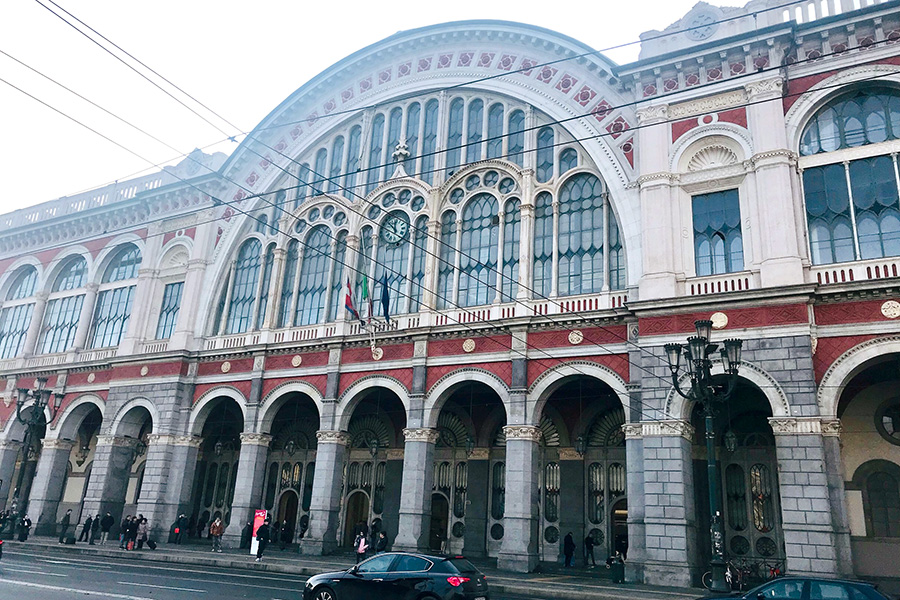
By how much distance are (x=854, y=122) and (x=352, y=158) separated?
21.5m

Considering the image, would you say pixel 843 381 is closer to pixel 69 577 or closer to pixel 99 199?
pixel 69 577

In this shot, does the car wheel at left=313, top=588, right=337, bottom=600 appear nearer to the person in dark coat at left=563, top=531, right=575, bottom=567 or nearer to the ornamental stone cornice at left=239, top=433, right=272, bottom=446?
the person in dark coat at left=563, top=531, right=575, bottom=567

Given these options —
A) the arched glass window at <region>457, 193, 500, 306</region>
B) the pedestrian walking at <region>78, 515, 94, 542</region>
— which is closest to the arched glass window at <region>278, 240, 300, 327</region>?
the arched glass window at <region>457, 193, 500, 306</region>

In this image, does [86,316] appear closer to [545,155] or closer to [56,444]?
[56,444]

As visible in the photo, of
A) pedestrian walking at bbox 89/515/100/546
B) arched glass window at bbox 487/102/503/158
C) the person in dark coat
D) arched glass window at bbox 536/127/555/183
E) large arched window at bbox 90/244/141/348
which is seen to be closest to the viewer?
the person in dark coat

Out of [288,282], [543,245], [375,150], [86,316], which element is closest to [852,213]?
[543,245]

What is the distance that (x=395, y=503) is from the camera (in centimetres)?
3200

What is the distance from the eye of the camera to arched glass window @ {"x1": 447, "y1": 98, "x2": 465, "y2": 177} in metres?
31.3

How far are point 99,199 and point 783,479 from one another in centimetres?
3942

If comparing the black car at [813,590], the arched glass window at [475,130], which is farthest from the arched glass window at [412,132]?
the black car at [813,590]

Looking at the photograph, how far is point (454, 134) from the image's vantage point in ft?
104

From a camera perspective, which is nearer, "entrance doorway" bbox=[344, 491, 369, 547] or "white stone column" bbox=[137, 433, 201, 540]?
"white stone column" bbox=[137, 433, 201, 540]

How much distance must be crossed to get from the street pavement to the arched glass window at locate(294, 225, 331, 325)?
1260 centimetres

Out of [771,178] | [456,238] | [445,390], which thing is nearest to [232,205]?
[456,238]
